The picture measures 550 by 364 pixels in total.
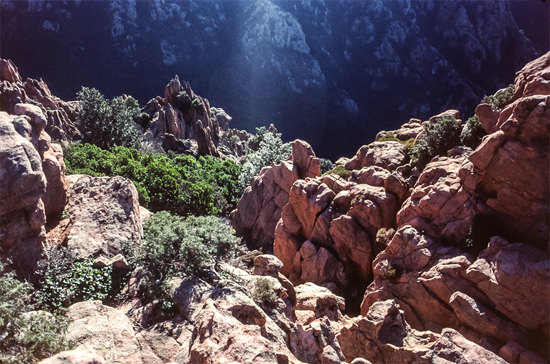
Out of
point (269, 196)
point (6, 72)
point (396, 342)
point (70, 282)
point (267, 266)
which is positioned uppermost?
point (6, 72)

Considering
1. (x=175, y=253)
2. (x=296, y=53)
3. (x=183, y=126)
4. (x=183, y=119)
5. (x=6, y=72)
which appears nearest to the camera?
(x=175, y=253)

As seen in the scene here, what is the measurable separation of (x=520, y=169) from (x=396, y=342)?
10.5 meters

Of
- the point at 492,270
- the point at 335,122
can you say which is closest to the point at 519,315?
the point at 492,270

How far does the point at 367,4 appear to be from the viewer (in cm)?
13025

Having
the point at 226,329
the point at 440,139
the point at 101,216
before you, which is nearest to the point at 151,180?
the point at 101,216

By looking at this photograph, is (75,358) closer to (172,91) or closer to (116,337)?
(116,337)

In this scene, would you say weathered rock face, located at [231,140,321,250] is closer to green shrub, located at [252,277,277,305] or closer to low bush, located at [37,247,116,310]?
green shrub, located at [252,277,277,305]

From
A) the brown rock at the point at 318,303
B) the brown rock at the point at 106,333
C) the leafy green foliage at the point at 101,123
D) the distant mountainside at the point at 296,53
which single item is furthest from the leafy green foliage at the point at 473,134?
the distant mountainside at the point at 296,53

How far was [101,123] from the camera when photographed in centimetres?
4225

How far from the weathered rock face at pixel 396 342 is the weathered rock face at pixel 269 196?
747 inches

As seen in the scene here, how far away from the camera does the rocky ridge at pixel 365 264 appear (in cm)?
970

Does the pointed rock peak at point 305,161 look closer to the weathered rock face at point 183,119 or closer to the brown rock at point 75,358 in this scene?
the weathered rock face at point 183,119

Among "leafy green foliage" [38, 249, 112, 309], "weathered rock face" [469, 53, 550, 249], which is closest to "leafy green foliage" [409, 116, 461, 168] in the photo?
"weathered rock face" [469, 53, 550, 249]

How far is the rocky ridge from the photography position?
382 inches
